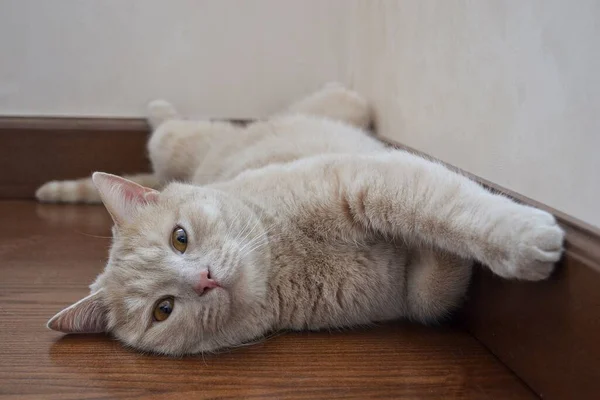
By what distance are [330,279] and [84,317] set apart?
0.50m

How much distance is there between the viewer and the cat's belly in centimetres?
121

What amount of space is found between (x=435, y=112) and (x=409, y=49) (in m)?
0.25

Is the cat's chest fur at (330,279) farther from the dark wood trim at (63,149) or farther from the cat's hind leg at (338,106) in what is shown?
the dark wood trim at (63,149)

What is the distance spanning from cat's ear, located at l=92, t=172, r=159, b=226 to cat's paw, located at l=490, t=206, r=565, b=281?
78 centimetres

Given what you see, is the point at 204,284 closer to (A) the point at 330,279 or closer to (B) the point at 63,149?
A: (A) the point at 330,279

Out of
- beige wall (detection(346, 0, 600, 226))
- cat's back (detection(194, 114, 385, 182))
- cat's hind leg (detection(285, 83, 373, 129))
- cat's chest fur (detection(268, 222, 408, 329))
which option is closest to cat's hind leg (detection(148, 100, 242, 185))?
cat's back (detection(194, 114, 385, 182))

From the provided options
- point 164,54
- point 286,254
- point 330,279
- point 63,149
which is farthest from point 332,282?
point 63,149

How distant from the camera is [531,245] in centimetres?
91

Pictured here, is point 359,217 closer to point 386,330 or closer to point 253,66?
point 386,330

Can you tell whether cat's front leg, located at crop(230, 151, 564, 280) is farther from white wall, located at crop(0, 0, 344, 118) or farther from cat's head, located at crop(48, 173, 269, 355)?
→ white wall, located at crop(0, 0, 344, 118)

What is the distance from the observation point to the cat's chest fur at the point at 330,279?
1.21 metres

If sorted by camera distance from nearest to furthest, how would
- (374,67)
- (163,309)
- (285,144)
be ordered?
(163,309)
(285,144)
(374,67)

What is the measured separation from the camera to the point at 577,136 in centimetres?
92

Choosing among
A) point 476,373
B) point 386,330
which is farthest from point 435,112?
point 476,373
